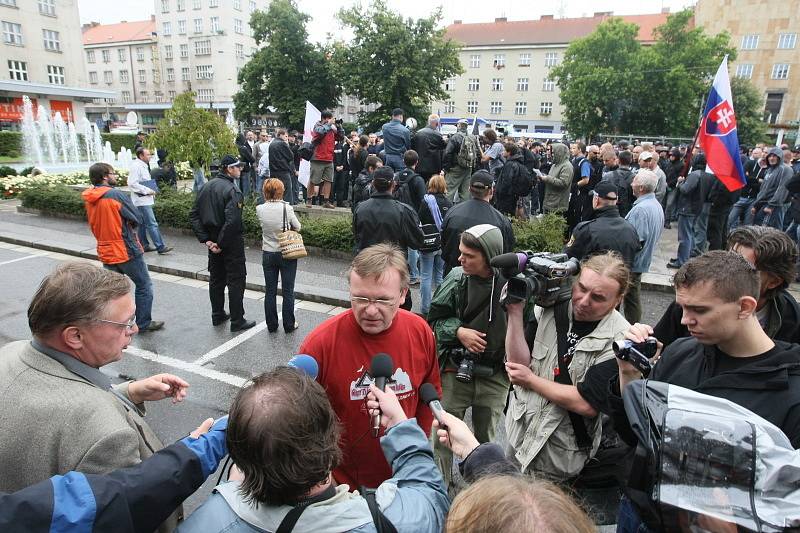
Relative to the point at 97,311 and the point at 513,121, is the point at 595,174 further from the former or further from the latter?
the point at 513,121

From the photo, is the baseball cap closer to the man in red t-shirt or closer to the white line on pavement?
the man in red t-shirt

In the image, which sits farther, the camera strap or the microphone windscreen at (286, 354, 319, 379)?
the camera strap

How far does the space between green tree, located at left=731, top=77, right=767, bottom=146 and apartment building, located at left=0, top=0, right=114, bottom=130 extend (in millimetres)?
59867

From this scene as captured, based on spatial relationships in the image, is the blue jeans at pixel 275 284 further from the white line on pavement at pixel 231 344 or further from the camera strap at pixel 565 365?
the camera strap at pixel 565 365

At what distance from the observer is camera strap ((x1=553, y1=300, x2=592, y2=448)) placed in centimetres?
247

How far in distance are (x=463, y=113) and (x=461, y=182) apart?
201ft

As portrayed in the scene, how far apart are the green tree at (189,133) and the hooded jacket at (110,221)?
5923 mm

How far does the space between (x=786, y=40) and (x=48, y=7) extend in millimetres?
77264

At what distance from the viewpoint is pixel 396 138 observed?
397 inches

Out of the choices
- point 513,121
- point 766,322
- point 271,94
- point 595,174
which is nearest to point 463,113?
point 513,121

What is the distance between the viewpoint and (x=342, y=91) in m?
45.2

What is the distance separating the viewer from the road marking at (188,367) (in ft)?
16.7

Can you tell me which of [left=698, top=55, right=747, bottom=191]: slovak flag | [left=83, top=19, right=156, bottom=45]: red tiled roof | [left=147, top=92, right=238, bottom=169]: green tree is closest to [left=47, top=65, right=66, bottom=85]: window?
[left=83, top=19, right=156, bottom=45]: red tiled roof

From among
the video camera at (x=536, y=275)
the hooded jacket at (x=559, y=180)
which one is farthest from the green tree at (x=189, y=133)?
the video camera at (x=536, y=275)
